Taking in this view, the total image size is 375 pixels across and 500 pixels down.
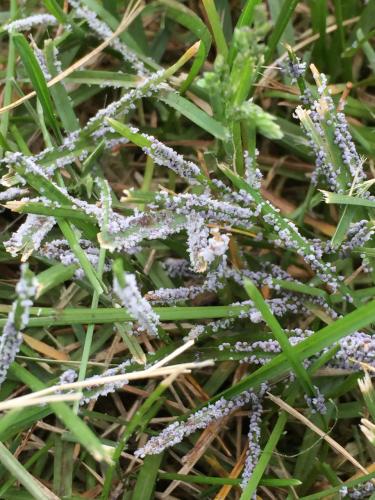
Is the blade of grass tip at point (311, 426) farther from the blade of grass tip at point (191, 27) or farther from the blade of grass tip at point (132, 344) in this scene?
the blade of grass tip at point (191, 27)

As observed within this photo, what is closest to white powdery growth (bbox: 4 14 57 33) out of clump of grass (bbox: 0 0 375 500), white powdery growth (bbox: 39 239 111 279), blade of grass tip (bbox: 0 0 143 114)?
clump of grass (bbox: 0 0 375 500)

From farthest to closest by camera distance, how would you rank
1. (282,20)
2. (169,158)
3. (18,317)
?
(282,20) < (169,158) < (18,317)

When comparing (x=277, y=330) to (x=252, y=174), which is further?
(x=252, y=174)

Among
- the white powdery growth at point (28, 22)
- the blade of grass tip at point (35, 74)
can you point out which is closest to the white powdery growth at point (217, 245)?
the blade of grass tip at point (35, 74)

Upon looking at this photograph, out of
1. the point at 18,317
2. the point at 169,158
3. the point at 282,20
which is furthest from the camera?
the point at 282,20

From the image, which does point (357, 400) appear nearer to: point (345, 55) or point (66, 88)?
point (345, 55)

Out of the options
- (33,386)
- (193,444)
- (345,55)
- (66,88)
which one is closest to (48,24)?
(66,88)

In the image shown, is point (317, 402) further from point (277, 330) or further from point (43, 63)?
point (43, 63)

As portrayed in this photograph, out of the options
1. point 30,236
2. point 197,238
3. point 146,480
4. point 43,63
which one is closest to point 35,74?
point 43,63
